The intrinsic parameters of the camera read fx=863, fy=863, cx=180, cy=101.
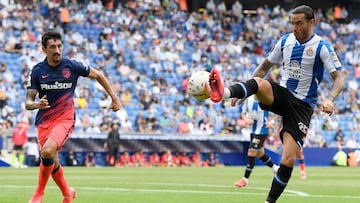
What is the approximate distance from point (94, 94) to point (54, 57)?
25005 mm

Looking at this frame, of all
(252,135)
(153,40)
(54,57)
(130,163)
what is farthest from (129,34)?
(54,57)

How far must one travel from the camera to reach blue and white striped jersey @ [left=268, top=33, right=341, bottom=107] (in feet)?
36.3

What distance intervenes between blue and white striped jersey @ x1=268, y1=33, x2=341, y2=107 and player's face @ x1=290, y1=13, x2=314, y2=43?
7 centimetres

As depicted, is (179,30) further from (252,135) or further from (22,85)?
(252,135)

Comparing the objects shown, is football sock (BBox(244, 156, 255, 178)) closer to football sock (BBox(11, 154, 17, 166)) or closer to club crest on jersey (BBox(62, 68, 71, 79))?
club crest on jersey (BBox(62, 68, 71, 79))

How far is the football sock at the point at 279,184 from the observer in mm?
10883

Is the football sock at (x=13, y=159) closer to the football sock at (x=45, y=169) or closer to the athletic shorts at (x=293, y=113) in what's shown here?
the football sock at (x=45, y=169)

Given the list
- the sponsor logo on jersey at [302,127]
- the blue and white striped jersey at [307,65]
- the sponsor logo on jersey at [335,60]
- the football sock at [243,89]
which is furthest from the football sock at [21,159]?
the football sock at [243,89]

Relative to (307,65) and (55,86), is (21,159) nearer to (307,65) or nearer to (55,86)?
(55,86)

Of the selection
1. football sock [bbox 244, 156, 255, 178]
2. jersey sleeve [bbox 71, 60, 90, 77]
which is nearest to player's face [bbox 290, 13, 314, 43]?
jersey sleeve [bbox 71, 60, 90, 77]

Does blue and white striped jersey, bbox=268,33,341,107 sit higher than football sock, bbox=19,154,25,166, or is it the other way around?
blue and white striped jersey, bbox=268,33,341,107

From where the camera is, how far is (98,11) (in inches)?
1651

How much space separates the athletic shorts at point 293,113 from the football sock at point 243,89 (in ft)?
2.53

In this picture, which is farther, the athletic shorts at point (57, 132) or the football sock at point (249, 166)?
the football sock at point (249, 166)
